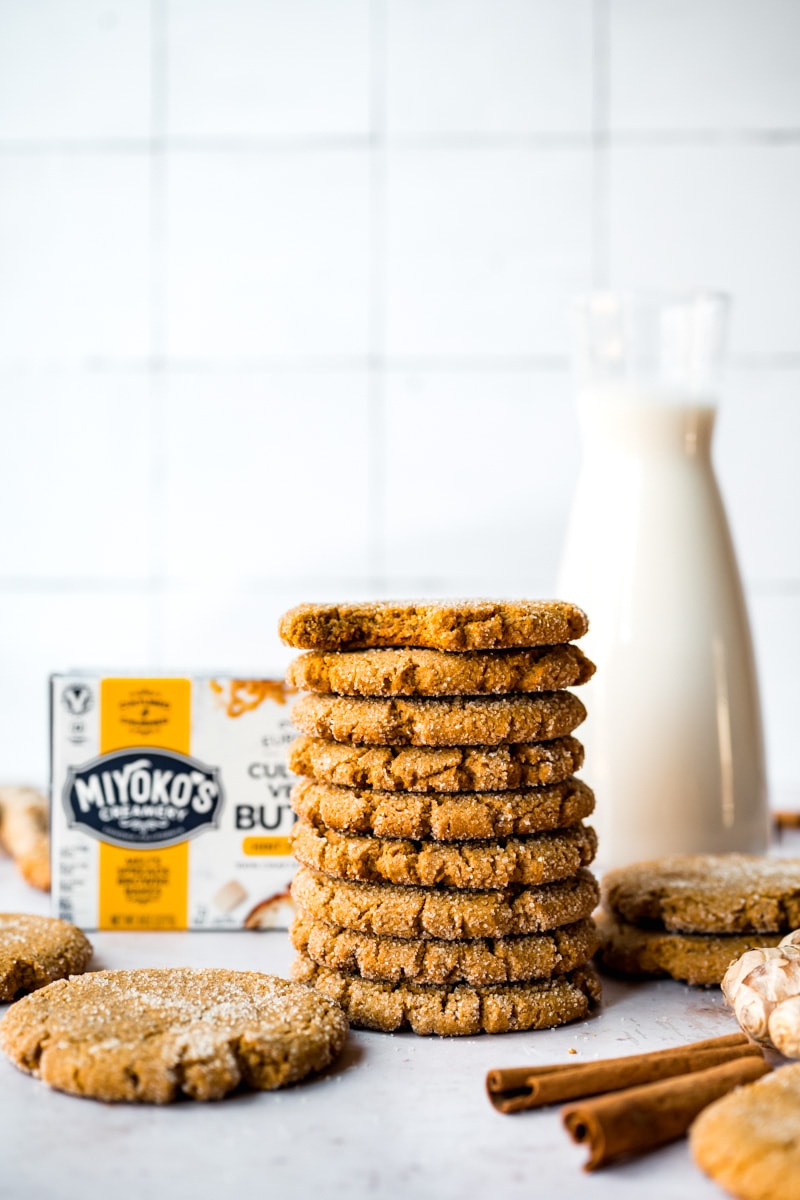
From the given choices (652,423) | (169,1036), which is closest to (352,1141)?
(169,1036)

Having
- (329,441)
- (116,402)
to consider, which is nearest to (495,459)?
(329,441)

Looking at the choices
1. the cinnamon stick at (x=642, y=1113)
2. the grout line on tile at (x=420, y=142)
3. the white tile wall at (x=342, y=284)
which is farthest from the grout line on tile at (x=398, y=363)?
the cinnamon stick at (x=642, y=1113)

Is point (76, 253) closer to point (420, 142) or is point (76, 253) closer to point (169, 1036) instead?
point (420, 142)

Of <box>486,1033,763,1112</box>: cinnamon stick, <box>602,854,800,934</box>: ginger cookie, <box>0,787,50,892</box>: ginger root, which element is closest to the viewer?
<box>486,1033,763,1112</box>: cinnamon stick

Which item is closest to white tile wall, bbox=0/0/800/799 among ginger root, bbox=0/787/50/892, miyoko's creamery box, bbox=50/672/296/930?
ginger root, bbox=0/787/50/892

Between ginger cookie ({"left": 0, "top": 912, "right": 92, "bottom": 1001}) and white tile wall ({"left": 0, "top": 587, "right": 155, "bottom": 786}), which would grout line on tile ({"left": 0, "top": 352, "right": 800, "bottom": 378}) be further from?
ginger cookie ({"left": 0, "top": 912, "right": 92, "bottom": 1001})

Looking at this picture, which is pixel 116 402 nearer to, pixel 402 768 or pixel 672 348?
pixel 672 348

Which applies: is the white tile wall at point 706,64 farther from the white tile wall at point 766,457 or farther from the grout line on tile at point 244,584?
the grout line on tile at point 244,584
